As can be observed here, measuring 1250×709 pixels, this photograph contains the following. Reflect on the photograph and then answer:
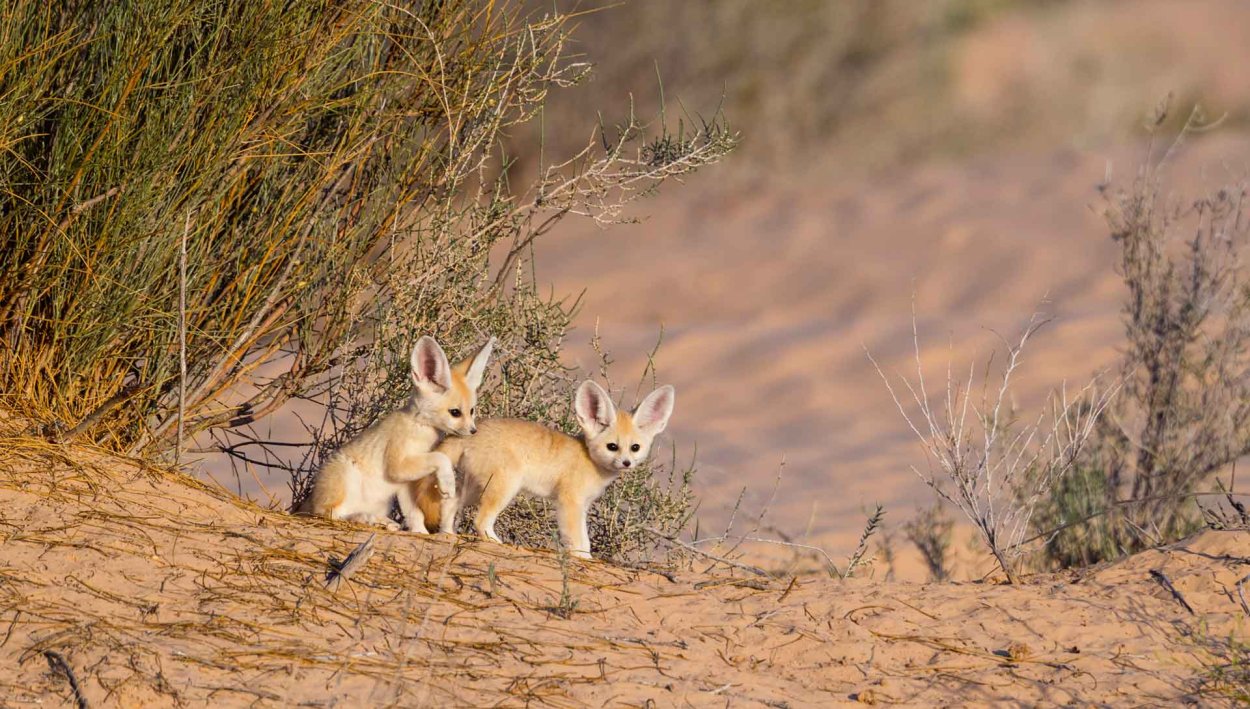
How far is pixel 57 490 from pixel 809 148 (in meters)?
21.2

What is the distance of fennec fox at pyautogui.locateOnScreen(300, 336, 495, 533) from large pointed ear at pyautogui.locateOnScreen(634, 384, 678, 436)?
28.8 inches

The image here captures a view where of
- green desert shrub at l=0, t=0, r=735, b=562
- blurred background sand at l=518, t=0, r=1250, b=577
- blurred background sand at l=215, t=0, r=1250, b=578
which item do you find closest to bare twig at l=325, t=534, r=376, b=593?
green desert shrub at l=0, t=0, r=735, b=562

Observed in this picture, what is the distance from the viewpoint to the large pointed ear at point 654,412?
20.3ft

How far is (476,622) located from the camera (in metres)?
4.91

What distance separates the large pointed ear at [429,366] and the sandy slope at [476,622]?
Answer: 0.61 m

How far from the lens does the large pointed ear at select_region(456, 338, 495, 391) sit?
5911 mm

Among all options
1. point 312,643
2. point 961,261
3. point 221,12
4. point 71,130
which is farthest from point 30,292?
point 961,261

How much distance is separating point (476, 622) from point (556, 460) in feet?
3.88

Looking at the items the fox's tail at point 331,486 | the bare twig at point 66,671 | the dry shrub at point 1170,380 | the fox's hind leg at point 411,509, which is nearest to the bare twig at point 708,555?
the fox's hind leg at point 411,509

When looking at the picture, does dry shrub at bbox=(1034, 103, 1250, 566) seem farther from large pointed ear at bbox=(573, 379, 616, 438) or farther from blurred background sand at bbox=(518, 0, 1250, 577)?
large pointed ear at bbox=(573, 379, 616, 438)

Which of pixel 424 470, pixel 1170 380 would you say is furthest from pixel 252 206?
pixel 1170 380

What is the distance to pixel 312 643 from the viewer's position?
465 cm

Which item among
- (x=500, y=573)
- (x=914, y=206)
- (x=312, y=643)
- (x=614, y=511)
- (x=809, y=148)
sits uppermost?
(x=809, y=148)

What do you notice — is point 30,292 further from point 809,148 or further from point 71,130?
point 809,148
